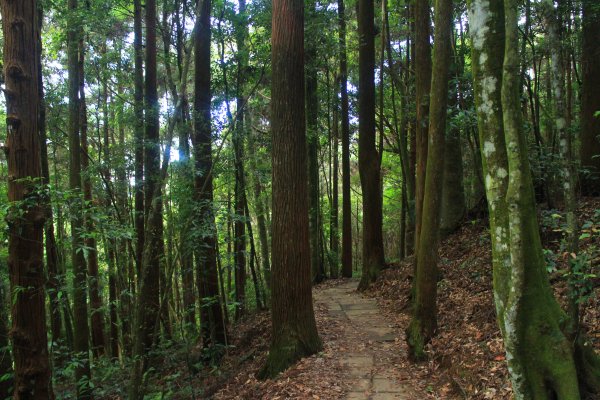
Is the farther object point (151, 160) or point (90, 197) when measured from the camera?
point (90, 197)

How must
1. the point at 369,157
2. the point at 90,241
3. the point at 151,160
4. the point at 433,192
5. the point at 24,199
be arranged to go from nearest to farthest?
the point at 24,199
the point at 433,192
the point at 151,160
the point at 90,241
the point at 369,157

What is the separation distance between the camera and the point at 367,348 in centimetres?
770

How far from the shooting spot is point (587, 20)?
29.2ft

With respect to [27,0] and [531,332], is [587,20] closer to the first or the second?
[531,332]

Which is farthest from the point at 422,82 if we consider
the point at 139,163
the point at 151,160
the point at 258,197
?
the point at 258,197

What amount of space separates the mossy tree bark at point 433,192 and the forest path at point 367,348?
A: 67cm

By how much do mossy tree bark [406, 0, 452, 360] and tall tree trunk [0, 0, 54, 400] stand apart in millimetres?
5295

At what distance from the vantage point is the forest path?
5.94 metres

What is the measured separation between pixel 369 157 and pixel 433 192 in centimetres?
618

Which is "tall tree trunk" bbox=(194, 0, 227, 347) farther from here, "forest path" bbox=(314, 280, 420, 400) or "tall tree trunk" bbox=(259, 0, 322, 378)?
"forest path" bbox=(314, 280, 420, 400)

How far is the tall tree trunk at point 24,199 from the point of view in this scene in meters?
4.55

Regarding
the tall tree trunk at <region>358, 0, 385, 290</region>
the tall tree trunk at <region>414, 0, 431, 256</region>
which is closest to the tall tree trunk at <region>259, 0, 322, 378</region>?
the tall tree trunk at <region>414, 0, 431, 256</region>

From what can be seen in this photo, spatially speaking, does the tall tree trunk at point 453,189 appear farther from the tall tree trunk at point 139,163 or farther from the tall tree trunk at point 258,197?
the tall tree trunk at point 139,163

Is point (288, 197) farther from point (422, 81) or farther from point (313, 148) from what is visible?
point (313, 148)
